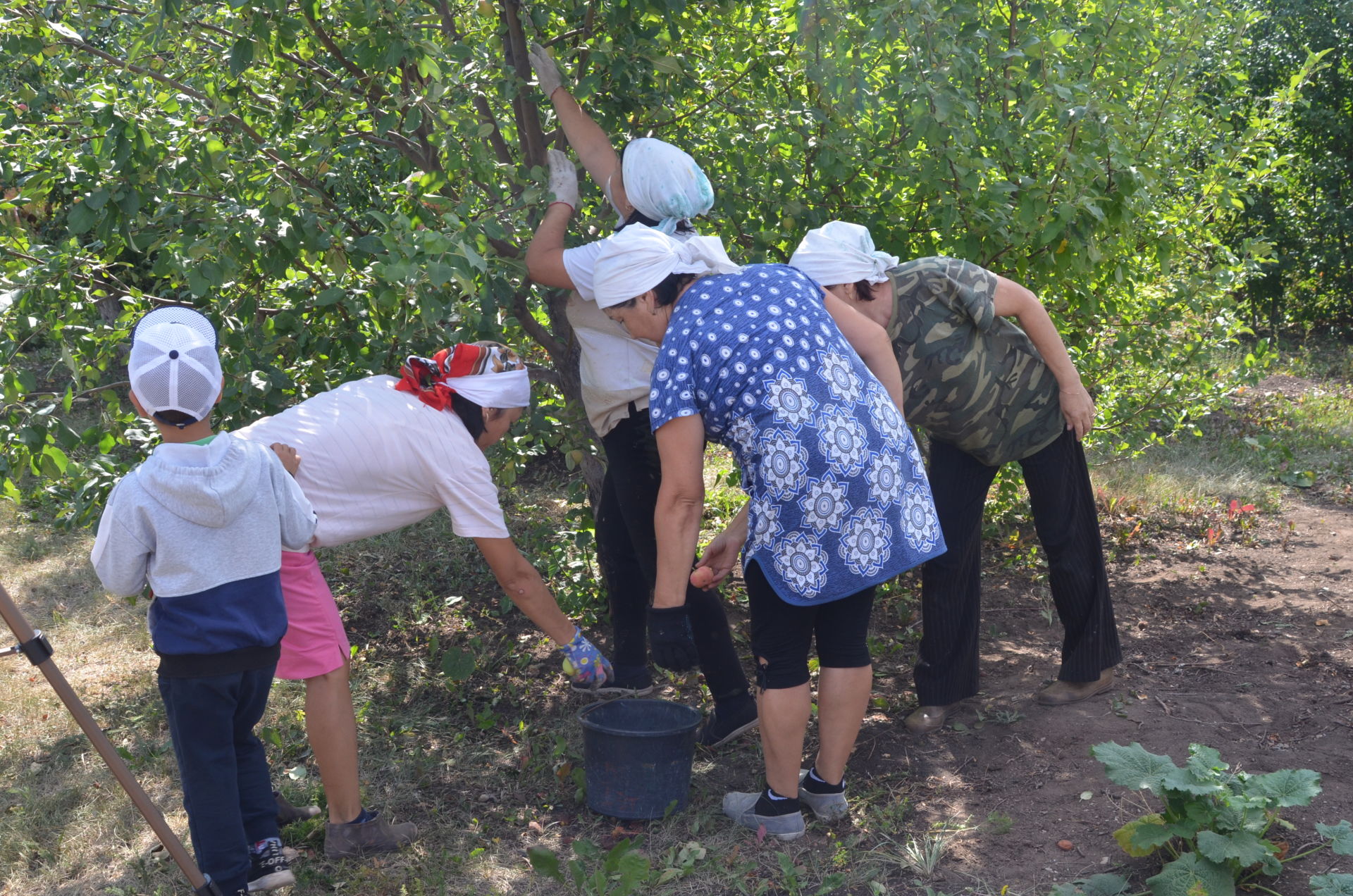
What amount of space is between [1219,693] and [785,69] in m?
2.63

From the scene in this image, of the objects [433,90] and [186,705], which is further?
[433,90]

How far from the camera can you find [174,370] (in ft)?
7.68

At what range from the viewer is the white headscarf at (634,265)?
266 centimetres

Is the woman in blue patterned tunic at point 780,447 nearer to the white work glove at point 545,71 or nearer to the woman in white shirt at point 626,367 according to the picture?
the woman in white shirt at point 626,367

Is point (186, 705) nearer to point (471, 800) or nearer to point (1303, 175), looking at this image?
point (471, 800)

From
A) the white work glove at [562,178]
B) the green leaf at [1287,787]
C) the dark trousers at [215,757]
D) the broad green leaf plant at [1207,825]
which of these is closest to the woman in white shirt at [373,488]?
the dark trousers at [215,757]

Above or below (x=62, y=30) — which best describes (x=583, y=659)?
below

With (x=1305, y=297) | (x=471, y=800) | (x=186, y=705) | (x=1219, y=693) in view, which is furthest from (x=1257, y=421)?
(x=186, y=705)

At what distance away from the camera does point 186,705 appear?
2.46 meters

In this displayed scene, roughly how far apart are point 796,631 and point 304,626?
1201 millimetres

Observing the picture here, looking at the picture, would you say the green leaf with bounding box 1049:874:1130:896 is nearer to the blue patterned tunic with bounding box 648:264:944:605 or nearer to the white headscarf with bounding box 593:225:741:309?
the blue patterned tunic with bounding box 648:264:944:605

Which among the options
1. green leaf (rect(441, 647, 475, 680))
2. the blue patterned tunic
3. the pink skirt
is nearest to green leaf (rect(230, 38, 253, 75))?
the pink skirt

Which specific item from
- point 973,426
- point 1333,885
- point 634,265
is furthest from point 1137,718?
point 634,265

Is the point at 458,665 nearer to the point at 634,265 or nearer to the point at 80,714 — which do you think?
the point at 80,714
